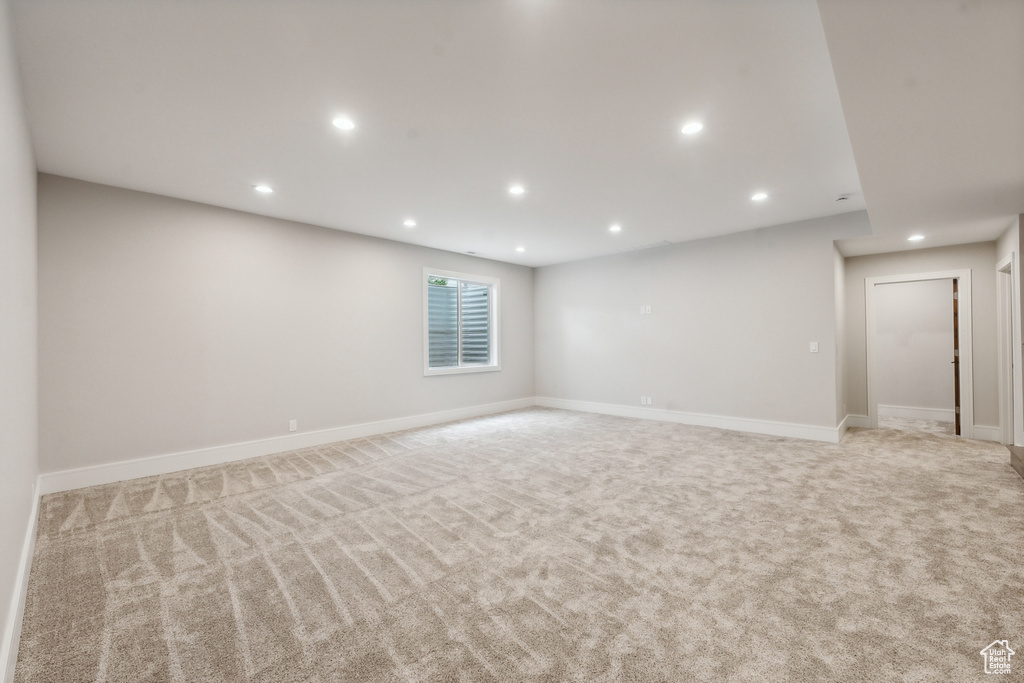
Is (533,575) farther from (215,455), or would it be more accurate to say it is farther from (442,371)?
(442,371)

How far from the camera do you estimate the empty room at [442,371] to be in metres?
1.75

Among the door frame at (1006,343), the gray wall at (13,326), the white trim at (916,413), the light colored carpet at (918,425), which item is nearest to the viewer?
the gray wall at (13,326)

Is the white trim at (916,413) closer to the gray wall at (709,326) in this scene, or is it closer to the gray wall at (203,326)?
the gray wall at (709,326)

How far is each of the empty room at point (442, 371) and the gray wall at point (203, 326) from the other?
0.03 meters

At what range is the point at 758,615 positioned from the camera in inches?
72.3

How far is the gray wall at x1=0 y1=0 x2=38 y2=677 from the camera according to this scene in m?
1.66

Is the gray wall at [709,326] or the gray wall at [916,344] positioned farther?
the gray wall at [916,344]

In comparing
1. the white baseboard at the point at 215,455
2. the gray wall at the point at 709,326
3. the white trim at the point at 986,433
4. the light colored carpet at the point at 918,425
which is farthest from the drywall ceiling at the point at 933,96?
the white baseboard at the point at 215,455

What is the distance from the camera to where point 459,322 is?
23.1ft

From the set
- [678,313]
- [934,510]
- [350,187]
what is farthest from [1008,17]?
[678,313]

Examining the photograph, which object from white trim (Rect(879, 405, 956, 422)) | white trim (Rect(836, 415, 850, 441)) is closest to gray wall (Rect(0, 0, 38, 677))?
white trim (Rect(836, 415, 850, 441))

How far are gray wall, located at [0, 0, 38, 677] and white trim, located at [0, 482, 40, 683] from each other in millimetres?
24

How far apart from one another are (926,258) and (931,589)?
5275 millimetres

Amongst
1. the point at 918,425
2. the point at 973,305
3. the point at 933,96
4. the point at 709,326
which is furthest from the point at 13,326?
the point at 918,425
